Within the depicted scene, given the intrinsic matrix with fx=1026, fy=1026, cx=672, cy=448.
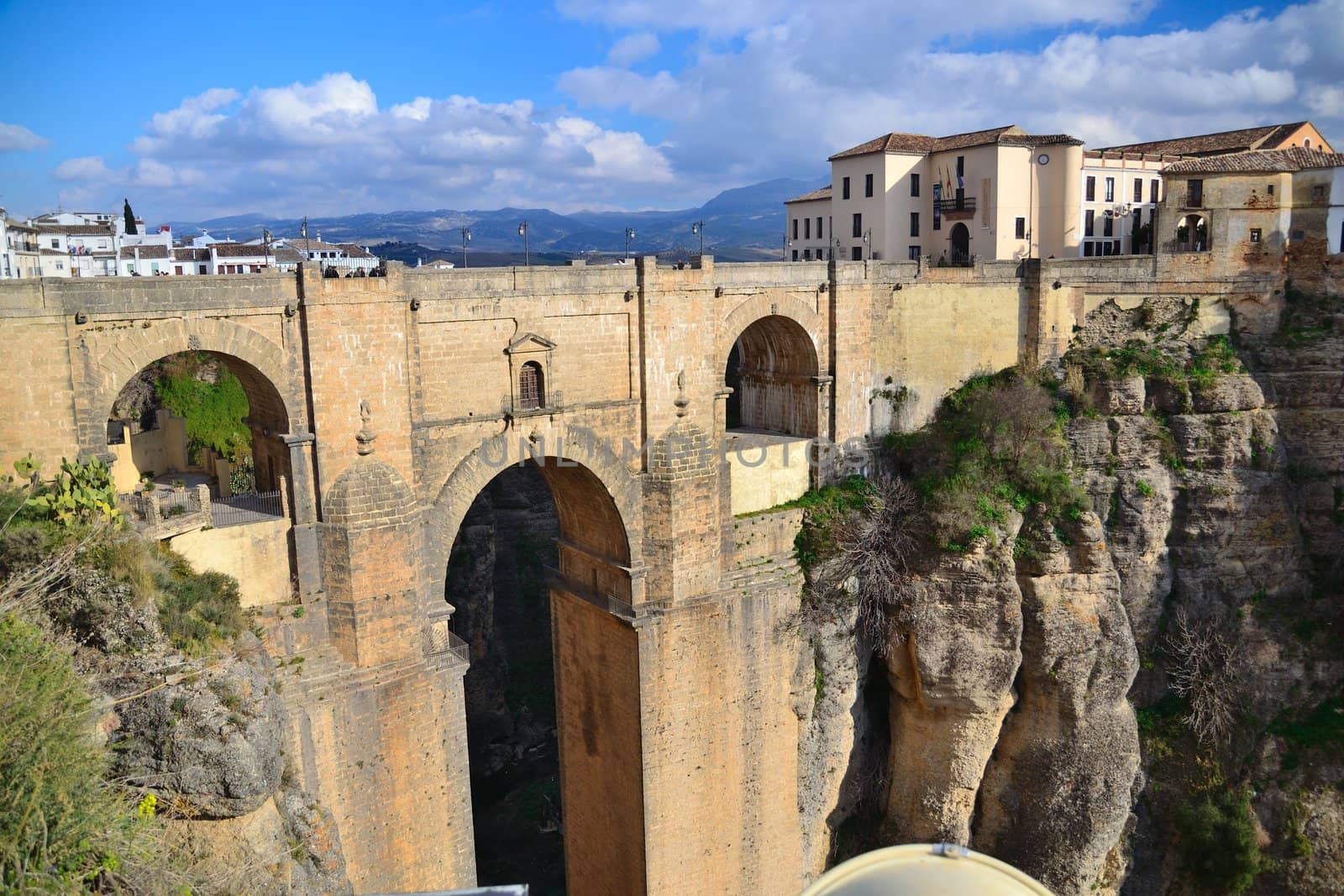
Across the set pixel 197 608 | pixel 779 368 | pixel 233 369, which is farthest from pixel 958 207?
pixel 197 608

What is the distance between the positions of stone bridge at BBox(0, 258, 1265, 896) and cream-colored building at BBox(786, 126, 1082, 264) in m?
4.99

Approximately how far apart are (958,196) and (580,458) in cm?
1757

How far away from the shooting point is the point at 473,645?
30.1 meters

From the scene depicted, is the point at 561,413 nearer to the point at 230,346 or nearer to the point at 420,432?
the point at 420,432

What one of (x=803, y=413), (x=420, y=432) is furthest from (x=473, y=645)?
(x=420, y=432)

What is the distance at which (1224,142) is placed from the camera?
104ft

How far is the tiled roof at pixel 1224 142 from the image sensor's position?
3047cm

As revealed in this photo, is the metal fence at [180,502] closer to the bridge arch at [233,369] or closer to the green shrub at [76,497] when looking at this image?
the bridge arch at [233,369]

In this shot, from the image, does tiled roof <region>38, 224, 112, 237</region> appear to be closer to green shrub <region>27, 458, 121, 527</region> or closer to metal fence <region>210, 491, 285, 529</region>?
metal fence <region>210, 491, 285, 529</region>

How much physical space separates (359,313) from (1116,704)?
698 inches

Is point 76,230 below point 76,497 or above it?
above

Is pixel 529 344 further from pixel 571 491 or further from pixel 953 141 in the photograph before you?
pixel 953 141

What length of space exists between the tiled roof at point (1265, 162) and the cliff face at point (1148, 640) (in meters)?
3.51

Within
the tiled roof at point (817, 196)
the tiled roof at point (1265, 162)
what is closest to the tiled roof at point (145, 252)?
the tiled roof at point (817, 196)
